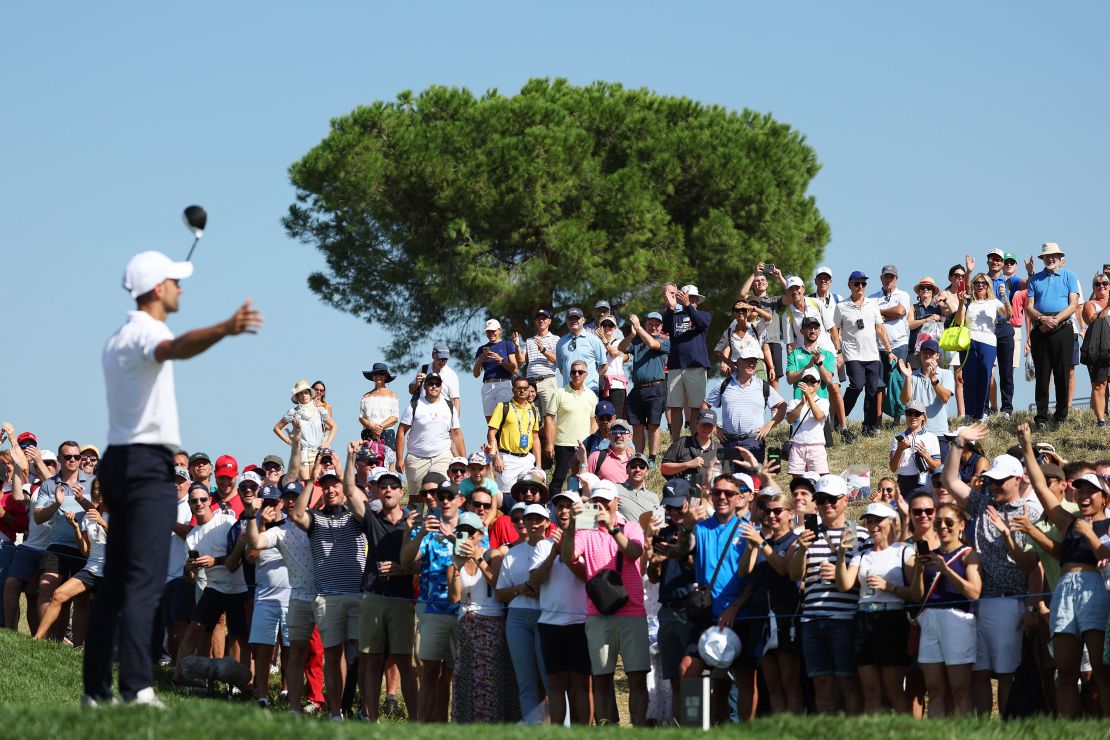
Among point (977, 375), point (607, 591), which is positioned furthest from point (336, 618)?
point (977, 375)

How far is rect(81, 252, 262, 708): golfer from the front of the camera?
7.38 m

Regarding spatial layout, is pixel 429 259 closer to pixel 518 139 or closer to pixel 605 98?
pixel 518 139

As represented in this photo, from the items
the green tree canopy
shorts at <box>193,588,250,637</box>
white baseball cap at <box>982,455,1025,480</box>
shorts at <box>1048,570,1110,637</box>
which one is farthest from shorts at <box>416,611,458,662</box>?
the green tree canopy

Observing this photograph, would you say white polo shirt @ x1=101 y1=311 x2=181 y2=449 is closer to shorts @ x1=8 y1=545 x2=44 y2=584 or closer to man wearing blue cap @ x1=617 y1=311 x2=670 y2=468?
shorts @ x1=8 y1=545 x2=44 y2=584

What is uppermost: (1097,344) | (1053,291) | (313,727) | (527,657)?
(1053,291)

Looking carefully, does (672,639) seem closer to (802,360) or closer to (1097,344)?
(802,360)

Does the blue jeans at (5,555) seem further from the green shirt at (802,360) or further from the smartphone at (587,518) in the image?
the green shirt at (802,360)

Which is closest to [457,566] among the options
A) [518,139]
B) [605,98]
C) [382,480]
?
[382,480]

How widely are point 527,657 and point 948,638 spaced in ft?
10.8

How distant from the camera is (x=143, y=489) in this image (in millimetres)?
7422

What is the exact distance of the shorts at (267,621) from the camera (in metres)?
14.3

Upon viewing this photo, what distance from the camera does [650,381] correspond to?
63.6ft

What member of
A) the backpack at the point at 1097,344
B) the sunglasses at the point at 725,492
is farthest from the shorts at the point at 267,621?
the backpack at the point at 1097,344

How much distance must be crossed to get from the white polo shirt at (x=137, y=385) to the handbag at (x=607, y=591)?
4.77 m
